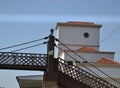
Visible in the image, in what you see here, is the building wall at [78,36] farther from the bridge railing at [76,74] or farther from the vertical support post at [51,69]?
the vertical support post at [51,69]

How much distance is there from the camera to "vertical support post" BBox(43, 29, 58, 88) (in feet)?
58.4

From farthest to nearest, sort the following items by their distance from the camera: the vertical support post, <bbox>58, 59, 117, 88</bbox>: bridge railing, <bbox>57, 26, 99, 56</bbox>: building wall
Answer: <bbox>57, 26, 99, 56</bbox>: building wall
<bbox>58, 59, 117, 88</bbox>: bridge railing
the vertical support post

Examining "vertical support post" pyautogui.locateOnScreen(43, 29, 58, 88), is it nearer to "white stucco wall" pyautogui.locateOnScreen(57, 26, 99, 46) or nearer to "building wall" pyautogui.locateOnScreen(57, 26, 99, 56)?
"building wall" pyautogui.locateOnScreen(57, 26, 99, 56)

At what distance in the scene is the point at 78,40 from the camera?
48156 millimetres

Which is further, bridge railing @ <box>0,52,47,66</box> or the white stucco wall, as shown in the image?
the white stucco wall

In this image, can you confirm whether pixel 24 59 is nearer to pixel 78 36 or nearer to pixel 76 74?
pixel 76 74

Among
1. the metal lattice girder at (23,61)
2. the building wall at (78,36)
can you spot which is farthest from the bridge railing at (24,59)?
the building wall at (78,36)

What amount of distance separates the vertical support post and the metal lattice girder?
0.53 m

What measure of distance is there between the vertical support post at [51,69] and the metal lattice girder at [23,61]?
53 cm

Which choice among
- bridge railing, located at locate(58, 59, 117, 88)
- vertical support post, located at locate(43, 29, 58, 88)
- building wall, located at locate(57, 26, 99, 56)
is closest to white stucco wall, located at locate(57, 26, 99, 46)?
building wall, located at locate(57, 26, 99, 56)

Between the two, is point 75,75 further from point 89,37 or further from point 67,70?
point 89,37

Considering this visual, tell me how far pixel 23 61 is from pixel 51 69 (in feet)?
5.15

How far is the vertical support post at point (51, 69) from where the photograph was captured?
17812mm

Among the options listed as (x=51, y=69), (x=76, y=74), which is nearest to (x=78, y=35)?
(x=76, y=74)
